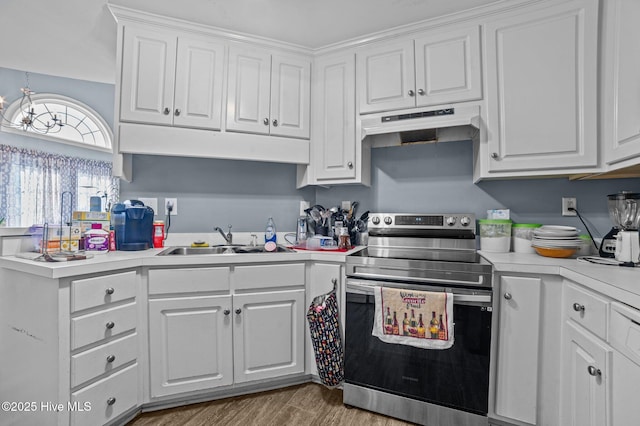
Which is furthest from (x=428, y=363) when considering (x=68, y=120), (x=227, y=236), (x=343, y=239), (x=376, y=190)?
(x=68, y=120)

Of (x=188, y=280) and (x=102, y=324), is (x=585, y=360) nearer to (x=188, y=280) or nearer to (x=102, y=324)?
(x=188, y=280)

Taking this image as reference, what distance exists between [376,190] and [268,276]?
107cm

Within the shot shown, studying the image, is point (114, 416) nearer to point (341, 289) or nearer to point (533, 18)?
point (341, 289)

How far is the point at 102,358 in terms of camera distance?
54.6 inches

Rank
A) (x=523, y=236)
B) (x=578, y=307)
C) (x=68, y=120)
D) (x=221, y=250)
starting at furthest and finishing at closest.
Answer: (x=68, y=120) → (x=221, y=250) → (x=523, y=236) → (x=578, y=307)

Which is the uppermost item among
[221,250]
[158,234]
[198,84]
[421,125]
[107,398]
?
[198,84]

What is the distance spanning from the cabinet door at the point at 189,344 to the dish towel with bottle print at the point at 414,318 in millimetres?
859

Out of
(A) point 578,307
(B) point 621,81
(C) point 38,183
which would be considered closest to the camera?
(A) point 578,307

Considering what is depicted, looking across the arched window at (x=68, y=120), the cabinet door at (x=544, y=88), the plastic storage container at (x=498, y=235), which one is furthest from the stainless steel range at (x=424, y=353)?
the arched window at (x=68, y=120)

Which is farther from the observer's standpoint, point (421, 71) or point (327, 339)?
point (421, 71)

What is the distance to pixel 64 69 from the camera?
101 inches

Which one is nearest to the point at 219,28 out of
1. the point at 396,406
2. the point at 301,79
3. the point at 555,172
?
the point at 301,79

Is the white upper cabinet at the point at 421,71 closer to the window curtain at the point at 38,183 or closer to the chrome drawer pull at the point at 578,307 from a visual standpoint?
the chrome drawer pull at the point at 578,307

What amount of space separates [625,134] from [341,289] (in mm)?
1545
